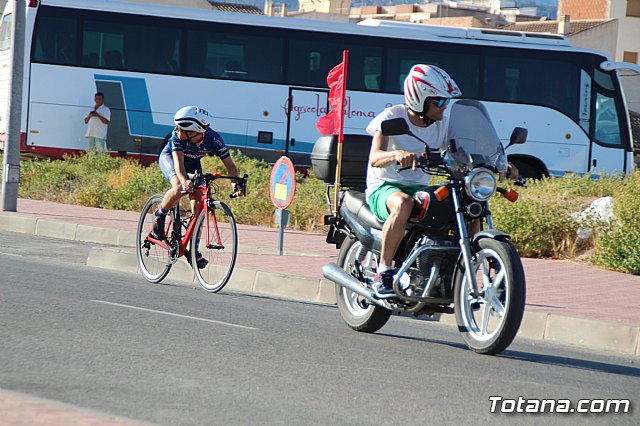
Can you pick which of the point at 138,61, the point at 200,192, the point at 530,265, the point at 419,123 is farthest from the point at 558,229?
the point at 138,61

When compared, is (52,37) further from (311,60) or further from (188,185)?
(188,185)

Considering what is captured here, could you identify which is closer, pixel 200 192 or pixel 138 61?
pixel 200 192

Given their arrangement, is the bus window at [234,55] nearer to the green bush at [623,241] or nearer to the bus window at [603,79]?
the bus window at [603,79]

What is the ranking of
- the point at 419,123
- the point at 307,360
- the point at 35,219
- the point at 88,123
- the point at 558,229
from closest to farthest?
the point at 307,360
the point at 419,123
the point at 558,229
the point at 35,219
the point at 88,123

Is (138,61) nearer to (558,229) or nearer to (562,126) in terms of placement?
(562,126)

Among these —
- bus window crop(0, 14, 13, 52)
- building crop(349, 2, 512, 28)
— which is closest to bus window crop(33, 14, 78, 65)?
bus window crop(0, 14, 13, 52)

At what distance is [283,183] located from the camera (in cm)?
1279

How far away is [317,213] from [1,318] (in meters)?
10.7

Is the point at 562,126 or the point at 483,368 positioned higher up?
the point at 562,126

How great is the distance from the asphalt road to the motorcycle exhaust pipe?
312 mm

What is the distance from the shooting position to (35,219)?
16.5 meters

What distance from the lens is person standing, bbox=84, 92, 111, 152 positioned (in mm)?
25312

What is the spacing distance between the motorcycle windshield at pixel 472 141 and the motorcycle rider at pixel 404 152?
117 millimetres

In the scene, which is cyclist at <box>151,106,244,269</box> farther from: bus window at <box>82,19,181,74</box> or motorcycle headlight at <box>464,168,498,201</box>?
bus window at <box>82,19,181,74</box>
